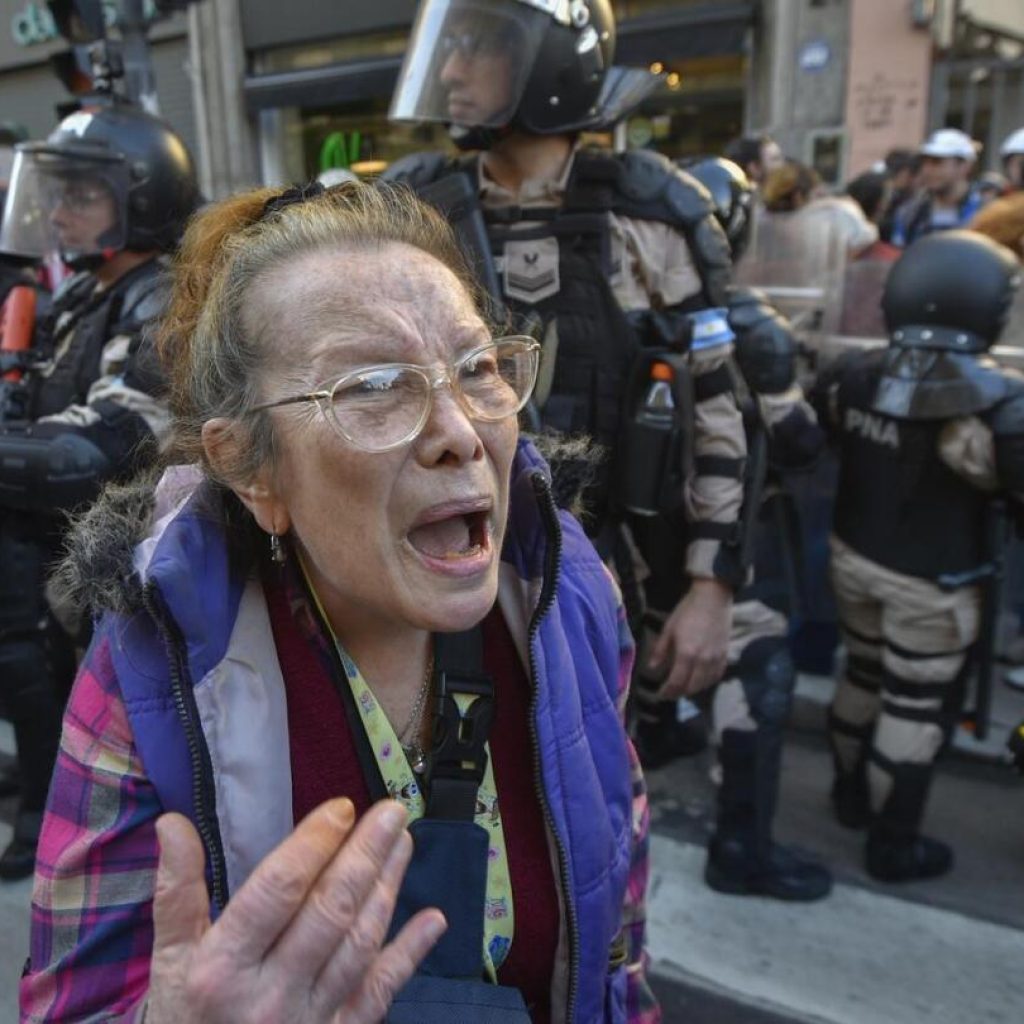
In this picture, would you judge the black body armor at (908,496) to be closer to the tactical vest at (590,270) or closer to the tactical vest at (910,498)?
the tactical vest at (910,498)

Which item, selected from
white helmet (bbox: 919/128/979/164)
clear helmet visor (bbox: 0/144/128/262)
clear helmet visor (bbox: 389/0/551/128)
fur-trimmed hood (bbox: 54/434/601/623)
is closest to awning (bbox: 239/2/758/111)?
white helmet (bbox: 919/128/979/164)

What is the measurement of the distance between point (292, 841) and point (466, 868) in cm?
49

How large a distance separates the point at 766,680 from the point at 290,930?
2512 millimetres

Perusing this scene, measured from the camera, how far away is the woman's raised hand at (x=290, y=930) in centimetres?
88

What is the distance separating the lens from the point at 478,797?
1.43m

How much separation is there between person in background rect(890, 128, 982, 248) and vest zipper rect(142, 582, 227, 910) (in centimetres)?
649

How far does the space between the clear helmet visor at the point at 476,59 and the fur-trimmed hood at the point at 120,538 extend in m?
1.41

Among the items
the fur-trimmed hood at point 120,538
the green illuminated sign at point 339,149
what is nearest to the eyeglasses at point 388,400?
the fur-trimmed hood at point 120,538

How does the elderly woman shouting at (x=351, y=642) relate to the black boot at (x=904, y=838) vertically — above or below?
above

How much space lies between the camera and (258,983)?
89 centimetres

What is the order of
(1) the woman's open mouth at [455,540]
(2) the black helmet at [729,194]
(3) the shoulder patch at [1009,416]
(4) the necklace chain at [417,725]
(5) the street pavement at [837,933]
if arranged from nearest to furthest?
(1) the woman's open mouth at [455,540] → (4) the necklace chain at [417,725] → (5) the street pavement at [837,933] → (3) the shoulder patch at [1009,416] → (2) the black helmet at [729,194]

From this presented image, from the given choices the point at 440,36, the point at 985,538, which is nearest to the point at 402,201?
the point at 440,36

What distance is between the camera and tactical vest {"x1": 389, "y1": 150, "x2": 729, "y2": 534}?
270 centimetres

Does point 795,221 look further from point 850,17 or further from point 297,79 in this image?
point 297,79
